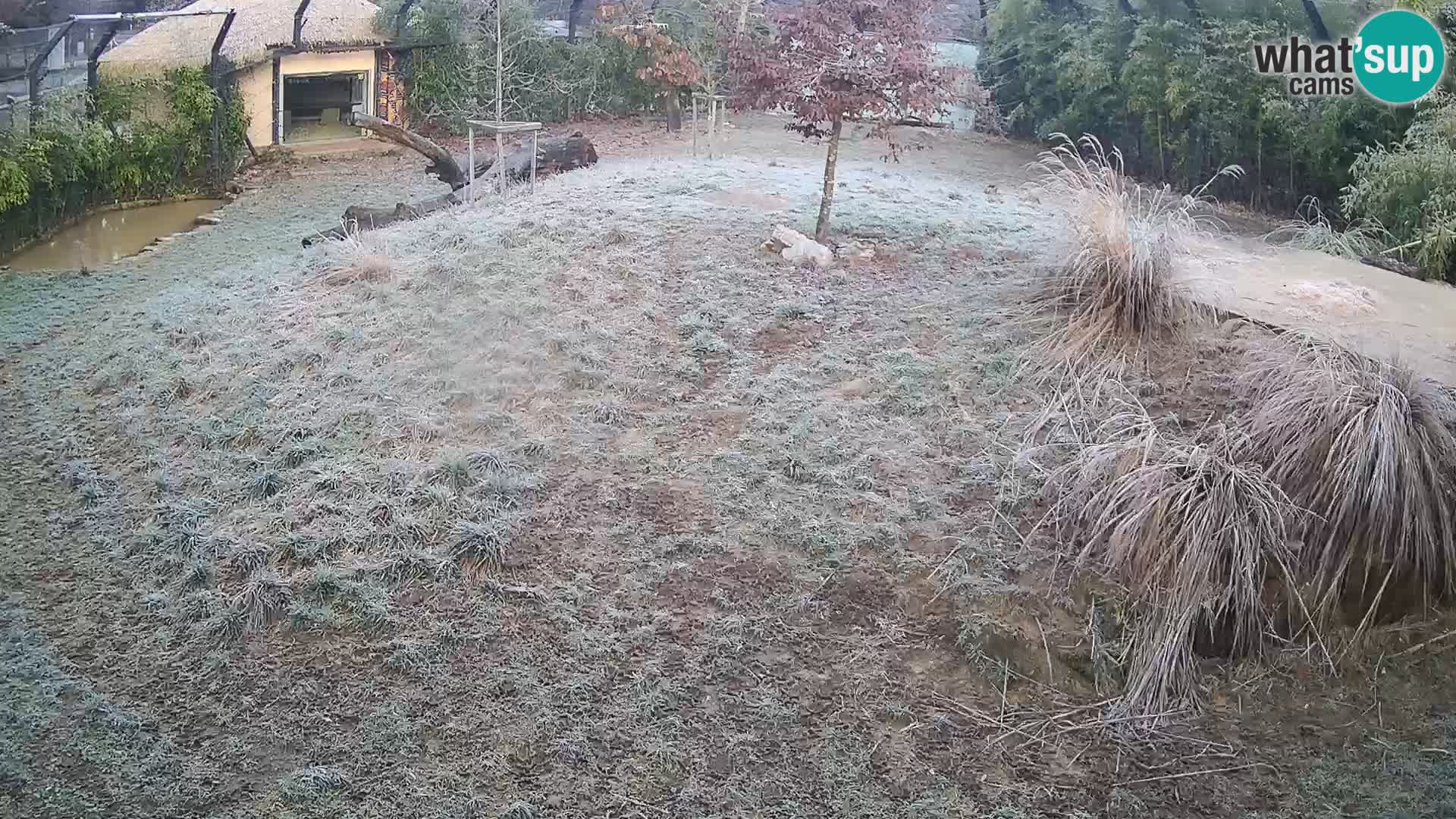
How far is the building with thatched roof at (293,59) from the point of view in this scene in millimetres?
8570

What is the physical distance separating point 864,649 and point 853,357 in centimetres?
160

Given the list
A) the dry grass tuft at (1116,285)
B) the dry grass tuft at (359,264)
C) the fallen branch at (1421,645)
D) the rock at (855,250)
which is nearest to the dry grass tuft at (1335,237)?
the dry grass tuft at (1116,285)

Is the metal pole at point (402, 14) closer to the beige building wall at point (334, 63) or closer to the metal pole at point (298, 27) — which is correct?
the beige building wall at point (334, 63)

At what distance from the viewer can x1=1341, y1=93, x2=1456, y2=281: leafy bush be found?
4945 millimetres

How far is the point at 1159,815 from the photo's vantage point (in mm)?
2557

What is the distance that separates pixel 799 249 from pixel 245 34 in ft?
19.8

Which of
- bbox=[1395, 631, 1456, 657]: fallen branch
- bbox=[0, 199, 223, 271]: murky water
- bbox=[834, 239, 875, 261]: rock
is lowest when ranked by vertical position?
bbox=[1395, 631, 1456, 657]: fallen branch

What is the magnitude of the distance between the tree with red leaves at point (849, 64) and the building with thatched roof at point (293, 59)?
15.0 ft

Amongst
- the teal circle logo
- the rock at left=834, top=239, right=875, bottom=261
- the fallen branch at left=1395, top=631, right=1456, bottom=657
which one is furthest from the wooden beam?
the fallen branch at left=1395, top=631, right=1456, bottom=657

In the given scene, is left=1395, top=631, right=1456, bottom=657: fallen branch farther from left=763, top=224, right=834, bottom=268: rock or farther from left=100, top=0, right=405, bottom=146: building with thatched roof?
left=100, top=0, right=405, bottom=146: building with thatched roof

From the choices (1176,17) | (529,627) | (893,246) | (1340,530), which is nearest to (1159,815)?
(1340,530)

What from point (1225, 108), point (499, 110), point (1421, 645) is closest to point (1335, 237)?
point (1225, 108)

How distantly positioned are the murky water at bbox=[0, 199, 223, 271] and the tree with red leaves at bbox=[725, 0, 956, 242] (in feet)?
12.5

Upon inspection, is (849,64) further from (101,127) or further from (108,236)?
(101,127)
